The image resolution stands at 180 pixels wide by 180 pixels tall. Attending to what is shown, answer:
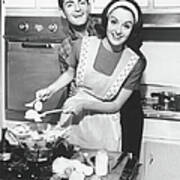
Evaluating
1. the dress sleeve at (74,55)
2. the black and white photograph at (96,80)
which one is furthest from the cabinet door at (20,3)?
the dress sleeve at (74,55)

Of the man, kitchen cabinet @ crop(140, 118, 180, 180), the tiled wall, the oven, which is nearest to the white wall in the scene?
the tiled wall

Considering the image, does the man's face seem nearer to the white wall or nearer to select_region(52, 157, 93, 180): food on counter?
the white wall

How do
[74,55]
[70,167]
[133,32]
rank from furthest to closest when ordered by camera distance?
[74,55], [133,32], [70,167]

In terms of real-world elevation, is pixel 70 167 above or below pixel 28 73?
below

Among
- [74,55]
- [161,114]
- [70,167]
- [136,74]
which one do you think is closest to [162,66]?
[136,74]

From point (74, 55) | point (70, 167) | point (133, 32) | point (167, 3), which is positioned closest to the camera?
point (70, 167)

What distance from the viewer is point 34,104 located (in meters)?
2.68

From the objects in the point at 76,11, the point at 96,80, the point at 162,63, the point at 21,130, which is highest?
the point at 76,11

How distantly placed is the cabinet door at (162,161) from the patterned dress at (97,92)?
0.18 m

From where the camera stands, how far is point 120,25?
97.9 inches

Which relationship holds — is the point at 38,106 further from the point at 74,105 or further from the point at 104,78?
the point at 104,78

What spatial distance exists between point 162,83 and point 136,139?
1.13ft

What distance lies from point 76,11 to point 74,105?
0.53 meters

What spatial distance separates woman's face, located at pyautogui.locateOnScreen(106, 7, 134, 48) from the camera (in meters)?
2.47
